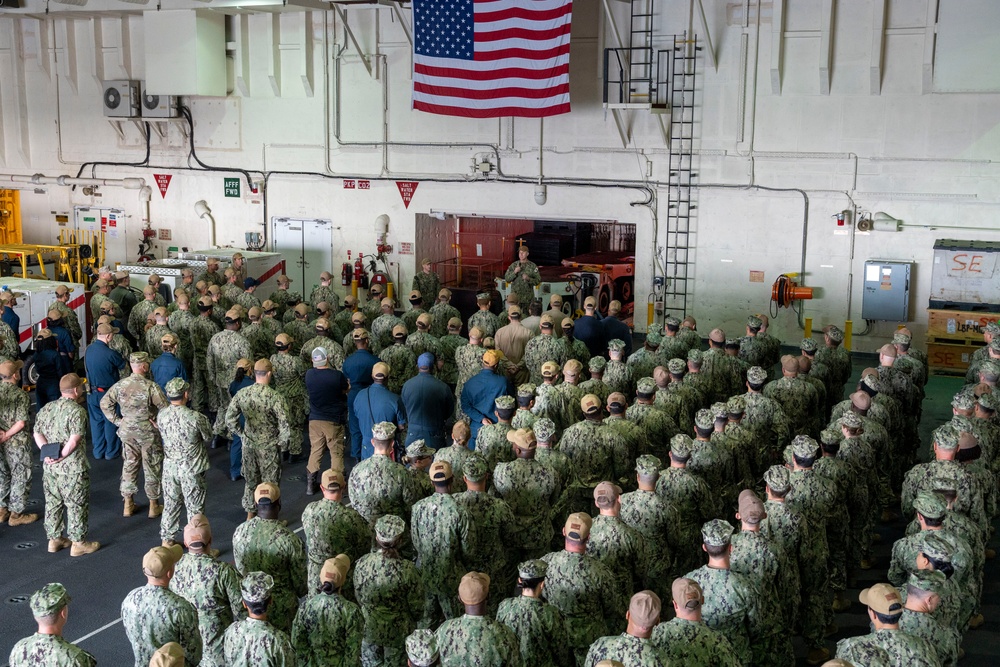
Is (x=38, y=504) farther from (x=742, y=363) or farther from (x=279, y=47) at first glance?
(x=279, y=47)

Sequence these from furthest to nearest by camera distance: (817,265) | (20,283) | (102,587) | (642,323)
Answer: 1. (642,323)
2. (817,265)
3. (20,283)
4. (102,587)

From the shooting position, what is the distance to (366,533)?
7742mm

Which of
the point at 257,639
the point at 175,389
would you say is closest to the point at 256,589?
the point at 257,639

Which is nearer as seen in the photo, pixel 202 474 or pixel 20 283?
pixel 202 474

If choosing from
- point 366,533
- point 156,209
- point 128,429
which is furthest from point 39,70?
point 366,533

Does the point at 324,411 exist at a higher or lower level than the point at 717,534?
lower

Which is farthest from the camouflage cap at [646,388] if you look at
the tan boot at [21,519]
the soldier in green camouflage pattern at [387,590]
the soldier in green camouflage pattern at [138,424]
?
the tan boot at [21,519]

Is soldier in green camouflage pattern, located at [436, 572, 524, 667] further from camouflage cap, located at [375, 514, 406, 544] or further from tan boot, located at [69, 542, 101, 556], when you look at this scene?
tan boot, located at [69, 542, 101, 556]

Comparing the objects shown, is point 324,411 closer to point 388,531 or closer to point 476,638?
point 388,531

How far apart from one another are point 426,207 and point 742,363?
34.8 ft

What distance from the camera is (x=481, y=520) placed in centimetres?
757

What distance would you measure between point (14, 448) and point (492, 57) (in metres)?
10.6

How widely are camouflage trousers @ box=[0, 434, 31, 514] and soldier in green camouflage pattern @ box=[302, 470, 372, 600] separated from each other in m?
4.34

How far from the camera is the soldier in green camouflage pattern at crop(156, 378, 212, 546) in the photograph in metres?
9.56
